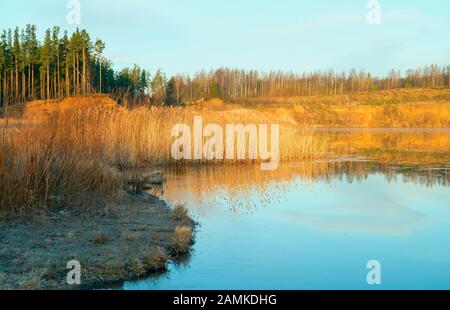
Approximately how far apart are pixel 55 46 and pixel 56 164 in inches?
1363

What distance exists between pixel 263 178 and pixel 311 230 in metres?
5.66

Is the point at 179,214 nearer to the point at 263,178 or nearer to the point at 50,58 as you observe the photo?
the point at 263,178

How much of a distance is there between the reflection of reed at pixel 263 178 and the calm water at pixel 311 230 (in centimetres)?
A: 3

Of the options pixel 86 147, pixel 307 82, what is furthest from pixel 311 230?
pixel 307 82

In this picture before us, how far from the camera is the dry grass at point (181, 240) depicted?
6.06m

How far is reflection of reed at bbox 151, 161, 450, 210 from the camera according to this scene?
34.2ft

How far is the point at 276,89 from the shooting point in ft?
289

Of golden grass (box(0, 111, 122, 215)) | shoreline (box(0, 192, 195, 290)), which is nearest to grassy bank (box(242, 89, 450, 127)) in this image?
golden grass (box(0, 111, 122, 215))

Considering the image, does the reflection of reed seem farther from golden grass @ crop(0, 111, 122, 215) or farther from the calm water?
golden grass @ crop(0, 111, 122, 215)

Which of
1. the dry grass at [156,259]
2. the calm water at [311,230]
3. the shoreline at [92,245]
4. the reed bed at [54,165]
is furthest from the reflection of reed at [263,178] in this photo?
the dry grass at [156,259]

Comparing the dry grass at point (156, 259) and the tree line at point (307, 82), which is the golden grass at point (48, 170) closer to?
the dry grass at point (156, 259)

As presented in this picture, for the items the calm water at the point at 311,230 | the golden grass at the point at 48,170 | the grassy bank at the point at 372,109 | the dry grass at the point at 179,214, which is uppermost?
the grassy bank at the point at 372,109

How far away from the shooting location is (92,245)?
580cm
